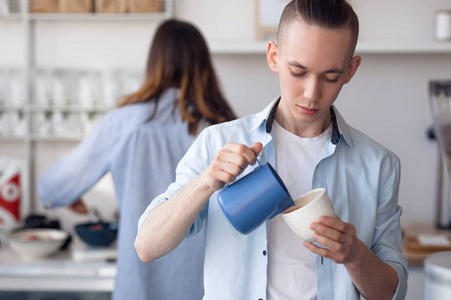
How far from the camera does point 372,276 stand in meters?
0.94

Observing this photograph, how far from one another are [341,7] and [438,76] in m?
1.86

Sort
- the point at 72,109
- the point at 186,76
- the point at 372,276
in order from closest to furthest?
1. the point at 372,276
2. the point at 186,76
3. the point at 72,109

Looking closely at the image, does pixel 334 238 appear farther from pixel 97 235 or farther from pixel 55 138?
pixel 55 138

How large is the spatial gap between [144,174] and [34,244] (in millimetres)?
688

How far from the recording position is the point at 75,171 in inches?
71.8

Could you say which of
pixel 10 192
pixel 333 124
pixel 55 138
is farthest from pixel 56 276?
pixel 333 124

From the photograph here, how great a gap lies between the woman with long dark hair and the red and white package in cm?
90

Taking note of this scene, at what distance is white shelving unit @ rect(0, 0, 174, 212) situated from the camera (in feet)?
8.32

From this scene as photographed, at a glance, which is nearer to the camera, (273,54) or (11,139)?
(273,54)

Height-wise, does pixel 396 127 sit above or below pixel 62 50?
below

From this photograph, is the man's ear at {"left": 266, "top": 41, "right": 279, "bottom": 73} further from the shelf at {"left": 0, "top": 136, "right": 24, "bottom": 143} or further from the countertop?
the shelf at {"left": 0, "top": 136, "right": 24, "bottom": 143}

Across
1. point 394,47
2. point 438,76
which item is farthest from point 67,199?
point 438,76

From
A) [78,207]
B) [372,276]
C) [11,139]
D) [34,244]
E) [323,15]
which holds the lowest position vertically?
[34,244]

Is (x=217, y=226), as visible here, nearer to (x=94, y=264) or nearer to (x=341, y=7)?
(x=341, y=7)
